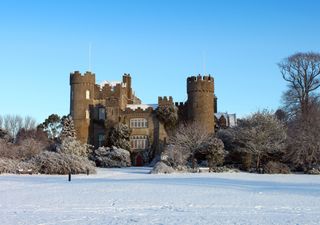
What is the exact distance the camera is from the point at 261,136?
3888 centimetres

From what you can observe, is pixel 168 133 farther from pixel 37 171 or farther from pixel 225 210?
pixel 225 210

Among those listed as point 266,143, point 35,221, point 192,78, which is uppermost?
point 192,78

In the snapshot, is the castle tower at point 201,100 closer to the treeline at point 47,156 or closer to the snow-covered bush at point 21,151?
the treeline at point 47,156

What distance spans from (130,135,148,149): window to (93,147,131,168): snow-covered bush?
4.64 m

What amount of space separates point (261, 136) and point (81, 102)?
21599 mm

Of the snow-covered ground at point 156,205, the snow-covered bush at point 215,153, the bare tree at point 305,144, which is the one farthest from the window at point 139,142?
the snow-covered ground at point 156,205

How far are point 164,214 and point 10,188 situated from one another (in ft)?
35.4

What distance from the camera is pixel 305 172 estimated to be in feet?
117

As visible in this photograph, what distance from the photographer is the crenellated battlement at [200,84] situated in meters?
49.8

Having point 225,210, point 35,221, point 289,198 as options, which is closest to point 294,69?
point 289,198

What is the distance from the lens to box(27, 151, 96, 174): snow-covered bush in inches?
1307

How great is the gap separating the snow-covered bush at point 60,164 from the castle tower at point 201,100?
18.5 metres

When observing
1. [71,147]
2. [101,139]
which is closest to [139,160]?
[101,139]

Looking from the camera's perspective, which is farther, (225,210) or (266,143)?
(266,143)
